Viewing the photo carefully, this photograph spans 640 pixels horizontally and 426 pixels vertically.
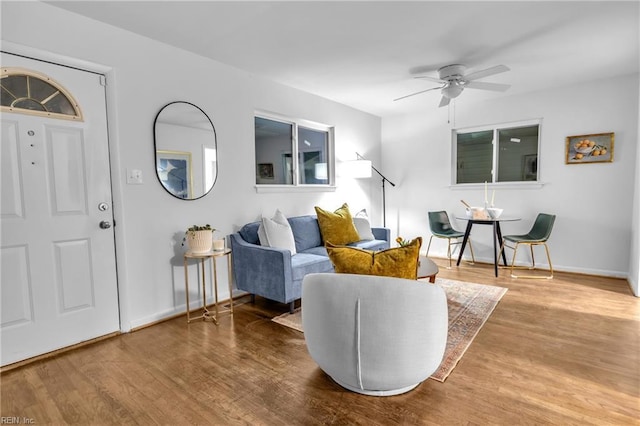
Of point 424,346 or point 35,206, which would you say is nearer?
point 424,346

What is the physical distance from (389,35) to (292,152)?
1976 millimetres

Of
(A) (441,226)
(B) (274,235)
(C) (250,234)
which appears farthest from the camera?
(A) (441,226)

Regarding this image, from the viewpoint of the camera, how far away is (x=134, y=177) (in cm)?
272

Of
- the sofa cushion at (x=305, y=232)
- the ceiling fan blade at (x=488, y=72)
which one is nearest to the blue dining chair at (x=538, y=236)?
the ceiling fan blade at (x=488, y=72)

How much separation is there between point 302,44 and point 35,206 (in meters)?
2.44

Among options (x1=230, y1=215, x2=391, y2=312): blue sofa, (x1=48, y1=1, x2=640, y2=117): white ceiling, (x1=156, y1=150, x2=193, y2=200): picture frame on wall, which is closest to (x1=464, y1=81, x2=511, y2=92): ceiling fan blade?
(x1=48, y1=1, x2=640, y2=117): white ceiling

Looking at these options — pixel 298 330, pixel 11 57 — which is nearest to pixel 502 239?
pixel 298 330

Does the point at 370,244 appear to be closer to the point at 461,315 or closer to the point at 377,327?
the point at 461,315

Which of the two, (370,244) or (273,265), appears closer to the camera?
(273,265)

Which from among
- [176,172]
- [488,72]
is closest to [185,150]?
[176,172]

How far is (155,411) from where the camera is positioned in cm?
171

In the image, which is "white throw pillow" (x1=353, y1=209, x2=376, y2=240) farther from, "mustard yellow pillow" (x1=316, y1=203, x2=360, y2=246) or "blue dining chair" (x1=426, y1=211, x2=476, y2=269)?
"blue dining chair" (x1=426, y1=211, x2=476, y2=269)

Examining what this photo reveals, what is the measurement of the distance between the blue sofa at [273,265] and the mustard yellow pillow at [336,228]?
24 cm

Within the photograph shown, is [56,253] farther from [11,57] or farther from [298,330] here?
[298,330]
